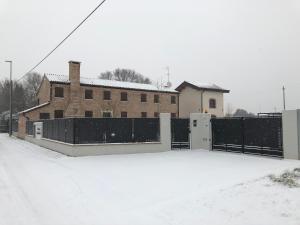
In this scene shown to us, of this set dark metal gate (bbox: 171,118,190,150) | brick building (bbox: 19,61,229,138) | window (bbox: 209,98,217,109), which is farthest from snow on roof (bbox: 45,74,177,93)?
dark metal gate (bbox: 171,118,190,150)

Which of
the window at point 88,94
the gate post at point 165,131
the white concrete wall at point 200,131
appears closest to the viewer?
the gate post at point 165,131

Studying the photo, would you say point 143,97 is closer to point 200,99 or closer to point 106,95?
point 106,95

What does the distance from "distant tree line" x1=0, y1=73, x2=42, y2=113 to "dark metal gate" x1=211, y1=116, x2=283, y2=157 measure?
56.4 metres

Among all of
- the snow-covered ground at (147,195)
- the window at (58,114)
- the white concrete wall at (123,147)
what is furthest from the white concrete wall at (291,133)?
the window at (58,114)

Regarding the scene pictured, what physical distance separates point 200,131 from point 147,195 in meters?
12.0

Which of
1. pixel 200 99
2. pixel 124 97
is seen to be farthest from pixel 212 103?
pixel 124 97

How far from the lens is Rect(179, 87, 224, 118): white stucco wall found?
46.9m

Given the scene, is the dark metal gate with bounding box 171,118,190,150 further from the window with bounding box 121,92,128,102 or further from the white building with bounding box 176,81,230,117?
the white building with bounding box 176,81,230,117

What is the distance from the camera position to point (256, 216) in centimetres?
627

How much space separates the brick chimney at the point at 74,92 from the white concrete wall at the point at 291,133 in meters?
28.3

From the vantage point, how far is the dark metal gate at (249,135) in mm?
15336

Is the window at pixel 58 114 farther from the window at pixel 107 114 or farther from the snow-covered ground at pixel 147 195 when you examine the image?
the snow-covered ground at pixel 147 195

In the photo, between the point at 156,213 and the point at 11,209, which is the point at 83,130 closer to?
the point at 11,209

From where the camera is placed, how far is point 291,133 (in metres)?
14.4
